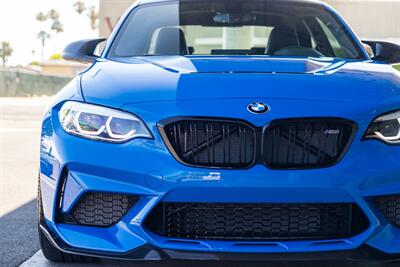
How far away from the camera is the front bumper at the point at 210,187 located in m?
2.59

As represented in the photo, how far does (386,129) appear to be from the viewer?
2760mm

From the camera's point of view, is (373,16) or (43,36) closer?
(373,16)

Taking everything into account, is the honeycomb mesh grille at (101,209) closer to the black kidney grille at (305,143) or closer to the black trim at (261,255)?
the black trim at (261,255)

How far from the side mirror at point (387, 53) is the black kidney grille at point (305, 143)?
5.47ft

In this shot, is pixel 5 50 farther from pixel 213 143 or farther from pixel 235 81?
pixel 213 143

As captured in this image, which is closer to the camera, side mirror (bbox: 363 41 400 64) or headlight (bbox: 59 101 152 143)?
headlight (bbox: 59 101 152 143)

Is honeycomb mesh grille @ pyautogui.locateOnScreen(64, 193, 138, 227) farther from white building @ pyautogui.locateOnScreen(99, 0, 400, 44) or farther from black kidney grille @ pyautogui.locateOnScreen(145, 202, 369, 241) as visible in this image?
white building @ pyautogui.locateOnScreen(99, 0, 400, 44)

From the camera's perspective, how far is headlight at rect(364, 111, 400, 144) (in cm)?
271

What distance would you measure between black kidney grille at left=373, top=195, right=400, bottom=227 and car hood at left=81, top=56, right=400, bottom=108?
0.43 m

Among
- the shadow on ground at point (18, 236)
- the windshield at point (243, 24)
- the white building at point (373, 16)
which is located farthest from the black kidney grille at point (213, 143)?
the white building at point (373, 16)

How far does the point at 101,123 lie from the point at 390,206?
51.0 inches

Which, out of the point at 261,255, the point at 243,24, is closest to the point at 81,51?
the point at 243,24

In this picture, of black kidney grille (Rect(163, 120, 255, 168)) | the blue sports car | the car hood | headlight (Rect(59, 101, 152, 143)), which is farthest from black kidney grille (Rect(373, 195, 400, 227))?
headlight (Rect(59, 101, 152, 143))

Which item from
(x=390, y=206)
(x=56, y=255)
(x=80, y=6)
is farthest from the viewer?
(x=80, y=6)
